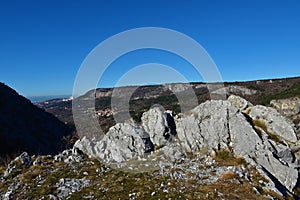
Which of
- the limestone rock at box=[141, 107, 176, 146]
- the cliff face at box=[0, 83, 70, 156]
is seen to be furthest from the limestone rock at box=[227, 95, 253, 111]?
the cliff face at box=[0, 83, 70, 156]

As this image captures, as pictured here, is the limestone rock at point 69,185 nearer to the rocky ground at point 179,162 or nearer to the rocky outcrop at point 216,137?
the rocky ground at point 179,162

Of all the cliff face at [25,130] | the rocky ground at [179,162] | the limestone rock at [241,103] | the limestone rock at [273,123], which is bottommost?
the cliff face at [25,130]

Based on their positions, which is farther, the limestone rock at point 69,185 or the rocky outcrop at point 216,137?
the rocky outcrop at point 216,137

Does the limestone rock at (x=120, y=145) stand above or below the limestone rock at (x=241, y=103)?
below

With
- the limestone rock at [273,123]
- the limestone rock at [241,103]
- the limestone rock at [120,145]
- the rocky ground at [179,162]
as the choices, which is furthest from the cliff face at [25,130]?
the limestone rock at [273,123]

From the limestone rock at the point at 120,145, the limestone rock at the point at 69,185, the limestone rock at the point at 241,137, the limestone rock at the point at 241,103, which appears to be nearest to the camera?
the limestone rock at the point at 69,185

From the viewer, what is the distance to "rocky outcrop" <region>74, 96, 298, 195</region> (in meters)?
27.9

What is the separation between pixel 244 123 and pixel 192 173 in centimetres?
986

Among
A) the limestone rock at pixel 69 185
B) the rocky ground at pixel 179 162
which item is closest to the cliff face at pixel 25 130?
the rocky ground at pixel 179 162

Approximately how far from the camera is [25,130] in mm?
111125

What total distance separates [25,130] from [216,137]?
100 metres

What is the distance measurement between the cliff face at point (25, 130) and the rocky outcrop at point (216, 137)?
65.2 m

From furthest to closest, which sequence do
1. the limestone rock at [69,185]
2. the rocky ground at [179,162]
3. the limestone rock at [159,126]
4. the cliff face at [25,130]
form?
the cliff face at [25,130], the limestone rock at [159,126], the limestone rock at [69,185], the rocky ground at [179,162]

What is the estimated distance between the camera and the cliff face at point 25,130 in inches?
3770
